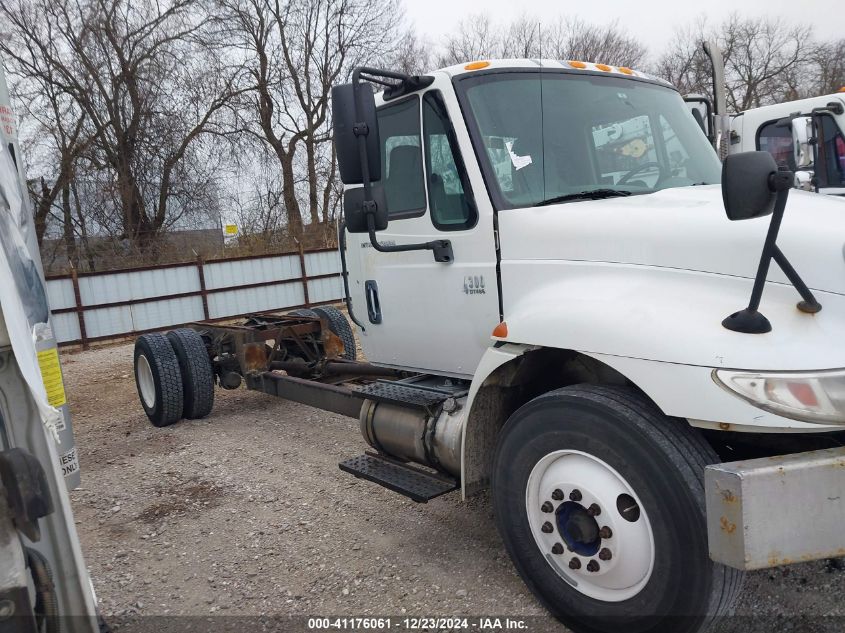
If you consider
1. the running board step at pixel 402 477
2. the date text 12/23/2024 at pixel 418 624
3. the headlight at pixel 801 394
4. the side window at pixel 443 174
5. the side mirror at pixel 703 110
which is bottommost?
the date text 12/23/2024 at pixel 418 624

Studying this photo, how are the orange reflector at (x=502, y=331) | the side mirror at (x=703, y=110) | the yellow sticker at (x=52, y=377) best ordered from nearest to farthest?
the yellow sticker at (x=52, y=377), the orange reflector at (x=502, y=331), the side mirror at (x=703, y=110)

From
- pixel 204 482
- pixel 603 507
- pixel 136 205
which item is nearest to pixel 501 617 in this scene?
pixel 603 507

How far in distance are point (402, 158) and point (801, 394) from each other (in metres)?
2.41

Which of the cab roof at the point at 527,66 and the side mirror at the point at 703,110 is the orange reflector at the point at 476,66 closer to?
the cab roof at the point at 527,66

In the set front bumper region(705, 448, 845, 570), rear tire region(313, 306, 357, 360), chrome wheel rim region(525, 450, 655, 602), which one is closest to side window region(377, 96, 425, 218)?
chrome wheel rim region(525, 450, 655, 602)

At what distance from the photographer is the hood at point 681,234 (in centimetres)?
245

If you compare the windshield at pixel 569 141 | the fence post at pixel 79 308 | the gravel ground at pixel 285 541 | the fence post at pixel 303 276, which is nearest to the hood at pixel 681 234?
the windshield at pixel 569 141

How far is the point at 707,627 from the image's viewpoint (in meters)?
2.45

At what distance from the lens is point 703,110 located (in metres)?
4.52

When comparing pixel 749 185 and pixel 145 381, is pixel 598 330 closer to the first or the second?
pixel 749 185

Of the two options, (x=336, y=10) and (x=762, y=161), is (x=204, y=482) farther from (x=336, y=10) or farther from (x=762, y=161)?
(x=336, y=10)

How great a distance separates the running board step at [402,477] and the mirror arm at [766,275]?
1692 mm

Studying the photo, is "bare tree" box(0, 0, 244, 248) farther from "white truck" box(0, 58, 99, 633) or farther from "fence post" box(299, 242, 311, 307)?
"white truck" box(0, 58, 99, 633)

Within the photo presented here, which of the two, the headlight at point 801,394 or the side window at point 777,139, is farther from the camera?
the side window at point 777,139
